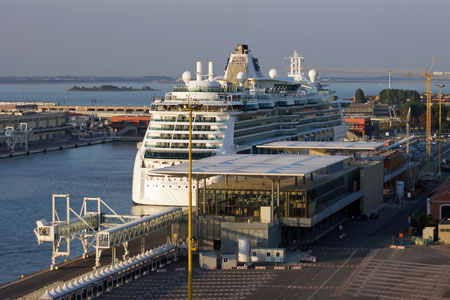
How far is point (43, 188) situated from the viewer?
198ft

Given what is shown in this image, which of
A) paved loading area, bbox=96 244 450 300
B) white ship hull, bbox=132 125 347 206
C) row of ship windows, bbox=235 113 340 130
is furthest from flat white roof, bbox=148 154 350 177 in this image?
row of ship windows, bbox=235 113 340 130

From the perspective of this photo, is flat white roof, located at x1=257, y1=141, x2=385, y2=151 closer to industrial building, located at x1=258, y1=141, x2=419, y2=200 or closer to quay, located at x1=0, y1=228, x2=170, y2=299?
industrial building, located at x1=258, y1=141, x2=419, y2=200

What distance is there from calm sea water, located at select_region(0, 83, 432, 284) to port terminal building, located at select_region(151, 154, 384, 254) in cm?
595

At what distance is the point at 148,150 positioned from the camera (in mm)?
50906

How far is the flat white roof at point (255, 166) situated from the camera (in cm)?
3691

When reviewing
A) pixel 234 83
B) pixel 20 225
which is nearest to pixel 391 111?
pixel 234 83

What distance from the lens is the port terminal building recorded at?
1421 inches

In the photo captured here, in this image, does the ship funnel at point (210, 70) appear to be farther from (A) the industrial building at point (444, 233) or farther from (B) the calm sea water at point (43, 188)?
(A) the industrial building at point (444, 233)

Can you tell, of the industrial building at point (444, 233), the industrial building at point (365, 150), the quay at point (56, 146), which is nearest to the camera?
the industrial building at point (444, 233)

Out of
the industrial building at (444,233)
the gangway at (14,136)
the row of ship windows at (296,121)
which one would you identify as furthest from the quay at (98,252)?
the gangway at (14,136)

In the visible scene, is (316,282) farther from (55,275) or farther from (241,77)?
(241,77)

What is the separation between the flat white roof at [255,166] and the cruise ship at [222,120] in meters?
2.43

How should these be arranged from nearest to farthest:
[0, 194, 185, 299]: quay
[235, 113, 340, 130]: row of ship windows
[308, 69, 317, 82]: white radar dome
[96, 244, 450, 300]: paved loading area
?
1. [96, 244, 450, 300]: paved loading area
2. [0, 194, 185, 299]: quay
3. [235, 113, 340, 130]: row of ship windows
4. [308, 69, 317, 82]: white radar dome

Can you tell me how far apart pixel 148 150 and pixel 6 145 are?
52751 millimetres
